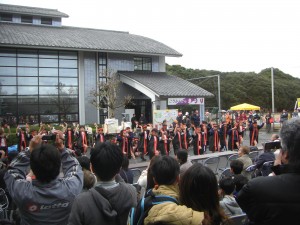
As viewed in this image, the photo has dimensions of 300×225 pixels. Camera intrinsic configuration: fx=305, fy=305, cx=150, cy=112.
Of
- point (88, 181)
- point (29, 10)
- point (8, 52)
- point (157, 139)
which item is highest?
point (29, 10)

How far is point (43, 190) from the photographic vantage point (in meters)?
2.38

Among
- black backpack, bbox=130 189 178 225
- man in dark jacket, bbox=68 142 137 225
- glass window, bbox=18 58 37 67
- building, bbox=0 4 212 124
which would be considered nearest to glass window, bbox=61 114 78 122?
building, bbox=0 4 212 124

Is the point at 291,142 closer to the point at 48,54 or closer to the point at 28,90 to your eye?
the point at 28,90

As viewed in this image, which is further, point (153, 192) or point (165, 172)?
point (165, 172)

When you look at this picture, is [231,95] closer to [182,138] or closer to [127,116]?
[127,116]

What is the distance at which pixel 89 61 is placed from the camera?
22.3 metres

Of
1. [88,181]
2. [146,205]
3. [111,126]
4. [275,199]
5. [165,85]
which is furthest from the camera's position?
[165,85]

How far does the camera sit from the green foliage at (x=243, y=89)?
40.3 meters

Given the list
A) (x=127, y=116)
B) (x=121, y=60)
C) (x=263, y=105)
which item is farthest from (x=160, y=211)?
(x=263, y=105)

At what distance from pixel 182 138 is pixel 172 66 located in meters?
30.4

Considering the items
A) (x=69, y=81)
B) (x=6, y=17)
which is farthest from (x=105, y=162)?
(x=6, y=17)

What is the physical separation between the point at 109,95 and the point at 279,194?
19.7 metres

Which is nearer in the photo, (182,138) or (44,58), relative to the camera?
(182,138)

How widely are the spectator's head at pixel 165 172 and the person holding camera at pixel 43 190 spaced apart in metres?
0.67
